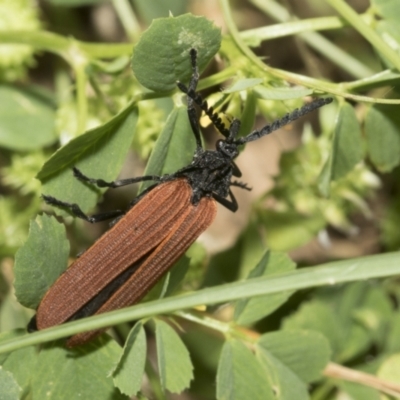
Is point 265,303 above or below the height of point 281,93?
below

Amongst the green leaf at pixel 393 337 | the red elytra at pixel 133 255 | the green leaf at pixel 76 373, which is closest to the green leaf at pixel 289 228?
the green leaf at pixel 393 337

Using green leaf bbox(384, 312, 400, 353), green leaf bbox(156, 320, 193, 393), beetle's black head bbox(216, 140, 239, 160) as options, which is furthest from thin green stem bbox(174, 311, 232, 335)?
green leaf bbox(384, 312, 400, 353)

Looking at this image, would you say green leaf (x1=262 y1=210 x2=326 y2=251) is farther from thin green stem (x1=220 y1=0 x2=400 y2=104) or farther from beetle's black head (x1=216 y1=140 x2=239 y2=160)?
thin green stem (x1=220 y1=0 x2=400 y2=104)

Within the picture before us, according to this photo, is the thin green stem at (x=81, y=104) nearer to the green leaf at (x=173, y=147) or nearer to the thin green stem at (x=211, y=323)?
the green leaf at (x=173, y=147)

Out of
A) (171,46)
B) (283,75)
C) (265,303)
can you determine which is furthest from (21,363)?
(283,75)

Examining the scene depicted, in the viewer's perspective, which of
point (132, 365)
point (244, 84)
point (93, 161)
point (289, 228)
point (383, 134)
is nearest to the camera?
point (244, 84)

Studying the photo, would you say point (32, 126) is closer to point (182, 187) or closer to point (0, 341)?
point (182, 187)

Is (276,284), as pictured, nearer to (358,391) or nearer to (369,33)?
(369,33)
